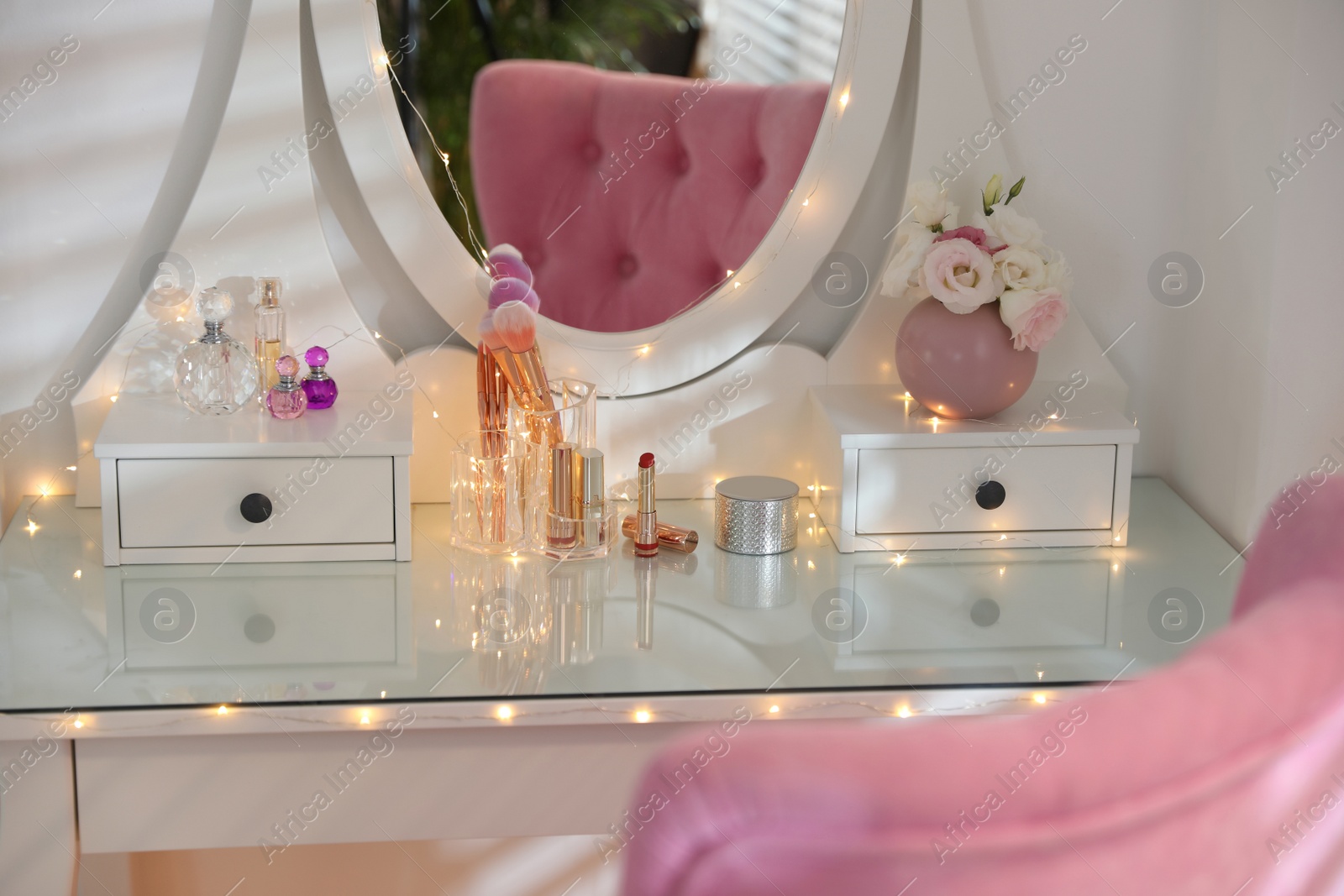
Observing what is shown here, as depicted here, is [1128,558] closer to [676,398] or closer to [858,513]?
[858,513]

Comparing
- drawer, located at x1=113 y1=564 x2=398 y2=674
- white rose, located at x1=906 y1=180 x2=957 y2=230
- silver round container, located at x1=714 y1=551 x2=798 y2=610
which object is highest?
white rose, located at x1=906 y1=180 x2=957 y2=230

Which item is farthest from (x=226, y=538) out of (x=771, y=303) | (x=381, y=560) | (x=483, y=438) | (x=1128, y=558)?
(x=1128, y=558)

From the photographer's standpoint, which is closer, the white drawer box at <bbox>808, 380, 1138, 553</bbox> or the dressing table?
the dressing table

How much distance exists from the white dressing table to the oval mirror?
40 cm

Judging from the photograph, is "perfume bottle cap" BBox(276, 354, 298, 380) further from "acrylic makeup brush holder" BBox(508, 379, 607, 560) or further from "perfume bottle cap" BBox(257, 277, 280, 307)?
"acrylic makeup brush holder" BBox(508, 379, 607, 560)

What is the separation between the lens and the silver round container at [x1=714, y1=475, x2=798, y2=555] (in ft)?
4.36

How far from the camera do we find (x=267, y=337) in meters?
1.40

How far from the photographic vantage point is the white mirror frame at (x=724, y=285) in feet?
4.44

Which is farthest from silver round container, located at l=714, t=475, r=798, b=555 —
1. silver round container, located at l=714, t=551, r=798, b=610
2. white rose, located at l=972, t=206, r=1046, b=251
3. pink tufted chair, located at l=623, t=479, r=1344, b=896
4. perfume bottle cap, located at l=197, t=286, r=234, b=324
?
pink tufted chair, located at l=623, t=479, r=1344, b=896

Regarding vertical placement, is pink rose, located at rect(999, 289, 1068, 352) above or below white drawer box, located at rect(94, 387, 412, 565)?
above

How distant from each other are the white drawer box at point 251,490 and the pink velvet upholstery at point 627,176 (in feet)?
0.90

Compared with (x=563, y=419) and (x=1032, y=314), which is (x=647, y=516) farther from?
(x=1032, y=314)

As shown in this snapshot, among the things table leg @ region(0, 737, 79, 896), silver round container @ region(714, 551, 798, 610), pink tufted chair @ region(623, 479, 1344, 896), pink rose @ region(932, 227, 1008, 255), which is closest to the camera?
pink tufted chair @ region(623, 479, 1344, 896)

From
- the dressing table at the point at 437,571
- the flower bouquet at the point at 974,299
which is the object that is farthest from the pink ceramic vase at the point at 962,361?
the dressing table at the point at 437,571
